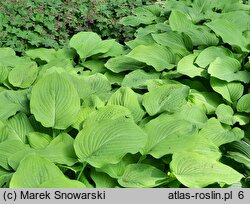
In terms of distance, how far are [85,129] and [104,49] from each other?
58.1 inches

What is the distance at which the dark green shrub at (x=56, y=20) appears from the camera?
3963 mm

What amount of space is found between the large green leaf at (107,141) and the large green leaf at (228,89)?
0.96m

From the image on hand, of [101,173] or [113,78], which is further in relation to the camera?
[113,78]

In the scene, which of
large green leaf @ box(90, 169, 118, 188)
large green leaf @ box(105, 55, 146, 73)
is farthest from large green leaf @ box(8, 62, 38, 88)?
large green leaf @ box(90, 169, 118, 188)

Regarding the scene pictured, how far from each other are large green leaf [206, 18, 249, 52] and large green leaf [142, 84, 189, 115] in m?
0.77

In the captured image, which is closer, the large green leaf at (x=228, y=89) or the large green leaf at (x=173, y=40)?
the large green leaf at (x=228, y=89)

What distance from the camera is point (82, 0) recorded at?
4.37 meters

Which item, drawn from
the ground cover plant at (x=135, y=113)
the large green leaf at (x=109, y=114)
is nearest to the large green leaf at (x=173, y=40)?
the ground cover plant at (x=135, y=113)

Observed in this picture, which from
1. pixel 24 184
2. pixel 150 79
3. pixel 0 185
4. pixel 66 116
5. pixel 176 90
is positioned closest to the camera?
pixel 24 184

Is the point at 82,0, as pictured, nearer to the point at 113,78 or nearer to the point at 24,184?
the point at 113,78

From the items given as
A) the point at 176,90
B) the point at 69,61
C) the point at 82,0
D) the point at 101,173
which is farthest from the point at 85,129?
the point at 82,0

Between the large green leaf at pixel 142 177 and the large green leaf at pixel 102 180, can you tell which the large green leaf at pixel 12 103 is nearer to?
the large green leaf at pixel 102 180

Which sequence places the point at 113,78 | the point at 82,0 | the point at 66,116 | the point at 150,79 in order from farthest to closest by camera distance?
the point at 82,0
the point at 113,78
the point at 150,79
the point at 66,116

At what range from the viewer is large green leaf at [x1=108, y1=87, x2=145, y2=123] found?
2533 millimetres
